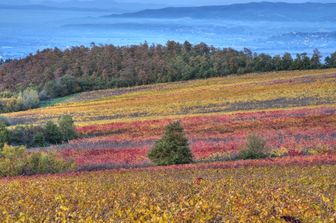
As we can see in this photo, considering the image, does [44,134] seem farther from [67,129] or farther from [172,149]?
[172,149]

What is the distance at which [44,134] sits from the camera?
48844 mm

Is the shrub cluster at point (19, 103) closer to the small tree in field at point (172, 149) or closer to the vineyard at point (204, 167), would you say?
the vineyard at point (204, 167)

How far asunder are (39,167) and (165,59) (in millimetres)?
107500

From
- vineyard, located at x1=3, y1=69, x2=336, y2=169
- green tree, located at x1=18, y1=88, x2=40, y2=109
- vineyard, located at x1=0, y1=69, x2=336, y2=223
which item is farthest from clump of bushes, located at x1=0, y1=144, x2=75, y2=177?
green tree, located at x1=18, y1=88, x2=40, y2=109

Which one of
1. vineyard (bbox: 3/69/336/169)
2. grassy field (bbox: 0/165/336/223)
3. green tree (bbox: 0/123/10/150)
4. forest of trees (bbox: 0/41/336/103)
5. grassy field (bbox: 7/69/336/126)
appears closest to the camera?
grassy field (bbox: 0/165/336/223)

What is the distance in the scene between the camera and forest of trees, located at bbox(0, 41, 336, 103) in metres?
116

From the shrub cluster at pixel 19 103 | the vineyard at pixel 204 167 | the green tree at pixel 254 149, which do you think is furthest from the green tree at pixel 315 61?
the green tree at pixel 254 149

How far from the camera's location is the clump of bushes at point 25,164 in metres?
28.2

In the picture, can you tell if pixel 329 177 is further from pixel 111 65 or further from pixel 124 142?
pixel 111 65

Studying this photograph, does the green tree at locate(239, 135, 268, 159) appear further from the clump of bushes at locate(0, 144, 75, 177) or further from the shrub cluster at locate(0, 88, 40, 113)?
the shrub cluster at locate(0, 88, 40, 113)

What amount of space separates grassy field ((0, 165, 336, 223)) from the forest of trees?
310 feet

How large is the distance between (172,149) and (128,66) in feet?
337

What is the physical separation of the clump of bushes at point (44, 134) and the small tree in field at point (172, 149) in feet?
68.8

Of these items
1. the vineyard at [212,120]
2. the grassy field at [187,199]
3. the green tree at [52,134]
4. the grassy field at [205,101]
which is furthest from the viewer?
the grassy field at [205,101]
